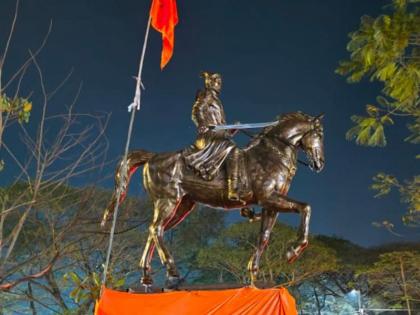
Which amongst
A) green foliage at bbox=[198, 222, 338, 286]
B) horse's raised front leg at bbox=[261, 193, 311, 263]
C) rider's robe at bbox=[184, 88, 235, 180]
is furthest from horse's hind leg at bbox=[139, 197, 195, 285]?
green foliage at bbox=[198, 222, 338, 286]

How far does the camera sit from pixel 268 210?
5.06 m

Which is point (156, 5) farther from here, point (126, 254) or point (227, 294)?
point (126, 254)

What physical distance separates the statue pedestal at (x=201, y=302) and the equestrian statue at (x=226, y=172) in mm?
362

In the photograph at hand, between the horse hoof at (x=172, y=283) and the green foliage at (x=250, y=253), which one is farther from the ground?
the horse hoof at (x=172, y=283)

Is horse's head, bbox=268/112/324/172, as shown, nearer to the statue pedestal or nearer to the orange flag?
the statue pedestal

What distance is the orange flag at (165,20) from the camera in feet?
18.9

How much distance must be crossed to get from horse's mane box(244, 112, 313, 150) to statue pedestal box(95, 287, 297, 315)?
1.67 meters

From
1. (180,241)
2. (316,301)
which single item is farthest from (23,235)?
(316,301)

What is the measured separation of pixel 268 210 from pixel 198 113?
1425mm

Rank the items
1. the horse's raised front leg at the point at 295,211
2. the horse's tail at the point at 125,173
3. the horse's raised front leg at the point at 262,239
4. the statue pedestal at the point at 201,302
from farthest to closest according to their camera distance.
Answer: the horse's tail at the point at 125,173 → the horse's raised front leg at the point at 262,239 → the horse's raised front leg at the point at 295,211 → the statue pedestal at the point at 201,302

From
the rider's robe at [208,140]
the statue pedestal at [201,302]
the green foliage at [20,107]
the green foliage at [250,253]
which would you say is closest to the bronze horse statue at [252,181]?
the rider's robe at [208,140]

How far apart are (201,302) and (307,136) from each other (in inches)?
83.6

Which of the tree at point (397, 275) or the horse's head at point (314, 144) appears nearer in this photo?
the horse's head at point (314, 144)

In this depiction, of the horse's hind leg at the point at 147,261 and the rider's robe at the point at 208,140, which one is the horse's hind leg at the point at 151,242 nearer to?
the horse's hind leg at the point at 147,261
